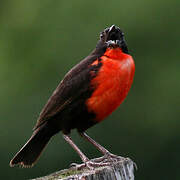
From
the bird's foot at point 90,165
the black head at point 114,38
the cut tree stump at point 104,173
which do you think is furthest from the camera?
the black head at point 114,38

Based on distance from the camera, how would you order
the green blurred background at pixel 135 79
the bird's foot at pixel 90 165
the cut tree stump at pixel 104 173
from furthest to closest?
the green blurred background at pixel 135 79 → the bird's foot at pixel 90 165 → the cut tree stump at pixel 104 173

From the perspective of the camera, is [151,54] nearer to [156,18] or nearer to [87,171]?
[156,18]

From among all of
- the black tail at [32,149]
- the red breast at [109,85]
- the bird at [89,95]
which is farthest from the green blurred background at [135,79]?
the red breast at [109,85]

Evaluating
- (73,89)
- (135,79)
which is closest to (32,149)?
(73,89)

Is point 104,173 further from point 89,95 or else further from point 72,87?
point 72,87

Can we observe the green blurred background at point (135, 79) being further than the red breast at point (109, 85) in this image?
Yes

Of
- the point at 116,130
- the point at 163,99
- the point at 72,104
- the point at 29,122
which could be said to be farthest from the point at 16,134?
the point at 72,104

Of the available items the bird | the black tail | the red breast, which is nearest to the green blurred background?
the black tail

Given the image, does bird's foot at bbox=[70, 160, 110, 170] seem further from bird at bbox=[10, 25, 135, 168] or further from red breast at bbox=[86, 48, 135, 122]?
red breast at bbox=[86, 48, 135, 122]

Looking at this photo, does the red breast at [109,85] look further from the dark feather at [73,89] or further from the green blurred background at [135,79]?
the green blurred background at [135,79]
